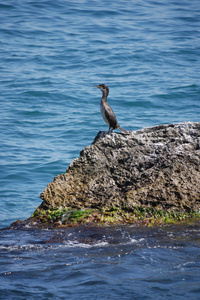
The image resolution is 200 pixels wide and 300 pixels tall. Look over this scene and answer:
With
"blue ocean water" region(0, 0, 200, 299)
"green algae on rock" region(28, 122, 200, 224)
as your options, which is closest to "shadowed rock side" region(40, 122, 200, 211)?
"green algae on rock" region(28, 122, 200, 224)

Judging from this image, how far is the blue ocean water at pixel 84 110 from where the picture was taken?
432 centimetres

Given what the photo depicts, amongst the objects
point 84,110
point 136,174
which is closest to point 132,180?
point 136,174

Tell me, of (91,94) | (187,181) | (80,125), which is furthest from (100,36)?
(187,181)

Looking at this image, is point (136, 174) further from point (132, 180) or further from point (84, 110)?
point (84, 110)

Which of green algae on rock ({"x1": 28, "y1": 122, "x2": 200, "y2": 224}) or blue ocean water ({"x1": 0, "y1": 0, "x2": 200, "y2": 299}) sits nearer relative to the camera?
blue ocean water ({"x1": 0, "y1": 0, "x2": 200, "y2": 299})

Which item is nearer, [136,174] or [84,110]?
[136,174]

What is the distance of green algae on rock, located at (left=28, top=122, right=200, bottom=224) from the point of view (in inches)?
220

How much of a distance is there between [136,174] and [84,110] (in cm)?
894

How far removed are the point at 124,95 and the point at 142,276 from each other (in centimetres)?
1158

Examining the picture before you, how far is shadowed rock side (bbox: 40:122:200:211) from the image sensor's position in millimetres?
5613

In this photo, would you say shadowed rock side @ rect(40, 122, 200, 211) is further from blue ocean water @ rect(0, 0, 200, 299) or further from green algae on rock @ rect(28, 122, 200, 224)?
blue ocean water @ rect(0, 0, 200, 299)

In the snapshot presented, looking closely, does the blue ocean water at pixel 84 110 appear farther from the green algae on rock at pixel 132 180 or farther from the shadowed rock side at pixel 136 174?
the shadowed rock side at pixel 136 174

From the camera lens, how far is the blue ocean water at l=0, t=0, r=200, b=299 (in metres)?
4.32

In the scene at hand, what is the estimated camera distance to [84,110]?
1460 cm
